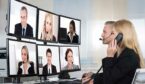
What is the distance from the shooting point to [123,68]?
1553 mm

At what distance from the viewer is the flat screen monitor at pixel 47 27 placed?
241 centimetres

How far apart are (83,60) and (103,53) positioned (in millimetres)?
250

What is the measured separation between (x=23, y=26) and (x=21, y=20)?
0.18ft

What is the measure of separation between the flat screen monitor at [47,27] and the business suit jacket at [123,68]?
953 mm

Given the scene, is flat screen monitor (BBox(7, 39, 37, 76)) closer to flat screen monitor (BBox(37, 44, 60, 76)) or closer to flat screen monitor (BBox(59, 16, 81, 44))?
flat screen monitor (BBox(37, 44, 60, 76))

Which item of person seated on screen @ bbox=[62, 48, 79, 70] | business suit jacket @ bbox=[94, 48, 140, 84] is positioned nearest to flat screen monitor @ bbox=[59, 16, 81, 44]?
person seated on screen @ bbox=[62, 48, 79, 70]

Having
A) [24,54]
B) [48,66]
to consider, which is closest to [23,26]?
[24,54]

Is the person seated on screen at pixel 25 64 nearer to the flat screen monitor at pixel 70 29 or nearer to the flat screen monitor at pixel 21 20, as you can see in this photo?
the flat screen monitor at pixel 21 20

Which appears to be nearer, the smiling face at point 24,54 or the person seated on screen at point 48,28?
the smiling face at point 24,54

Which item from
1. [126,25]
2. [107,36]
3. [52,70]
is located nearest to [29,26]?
[52,70]

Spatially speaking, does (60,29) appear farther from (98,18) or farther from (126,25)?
(126,25)

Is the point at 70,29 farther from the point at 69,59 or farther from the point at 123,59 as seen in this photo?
the point at 123,59

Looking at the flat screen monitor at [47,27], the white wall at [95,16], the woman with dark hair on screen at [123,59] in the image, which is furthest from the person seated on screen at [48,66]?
the white wall at [95,16]

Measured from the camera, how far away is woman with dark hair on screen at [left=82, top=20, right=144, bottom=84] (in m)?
1.56
